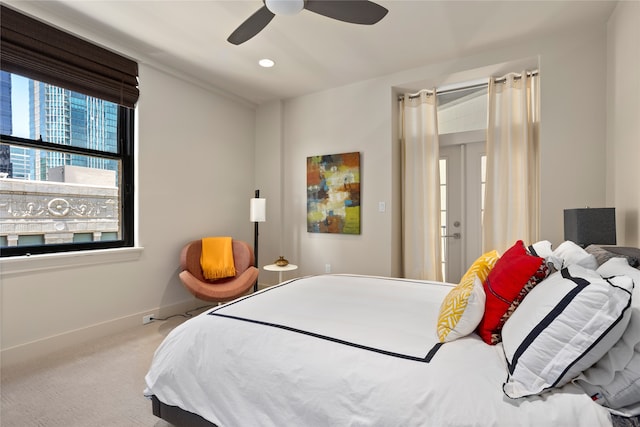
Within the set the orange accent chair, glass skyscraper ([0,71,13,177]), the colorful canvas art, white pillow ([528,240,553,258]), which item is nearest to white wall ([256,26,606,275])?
the colorful canvas art

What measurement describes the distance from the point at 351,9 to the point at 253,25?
680mm

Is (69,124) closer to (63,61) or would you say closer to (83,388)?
(63,61)

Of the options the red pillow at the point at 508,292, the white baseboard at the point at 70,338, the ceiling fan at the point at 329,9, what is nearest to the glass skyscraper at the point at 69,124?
the white baseboard at the point at 70,338

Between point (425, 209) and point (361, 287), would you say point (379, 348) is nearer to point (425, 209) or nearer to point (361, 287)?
point (361, 287)

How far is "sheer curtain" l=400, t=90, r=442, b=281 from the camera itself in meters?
3.79

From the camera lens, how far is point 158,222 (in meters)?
3.48

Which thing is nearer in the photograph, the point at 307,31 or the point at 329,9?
the point at 329,9

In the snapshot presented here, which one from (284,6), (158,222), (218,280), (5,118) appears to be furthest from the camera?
(218,280)

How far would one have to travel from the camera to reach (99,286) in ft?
9.80

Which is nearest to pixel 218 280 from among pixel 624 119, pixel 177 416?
pixel 177 416

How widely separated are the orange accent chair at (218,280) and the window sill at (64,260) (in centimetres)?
48

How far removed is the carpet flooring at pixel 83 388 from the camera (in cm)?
182

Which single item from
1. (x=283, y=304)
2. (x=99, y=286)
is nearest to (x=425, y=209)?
(x=283, y=304)

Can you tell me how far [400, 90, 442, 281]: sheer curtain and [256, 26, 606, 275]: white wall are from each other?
147 millimetres
